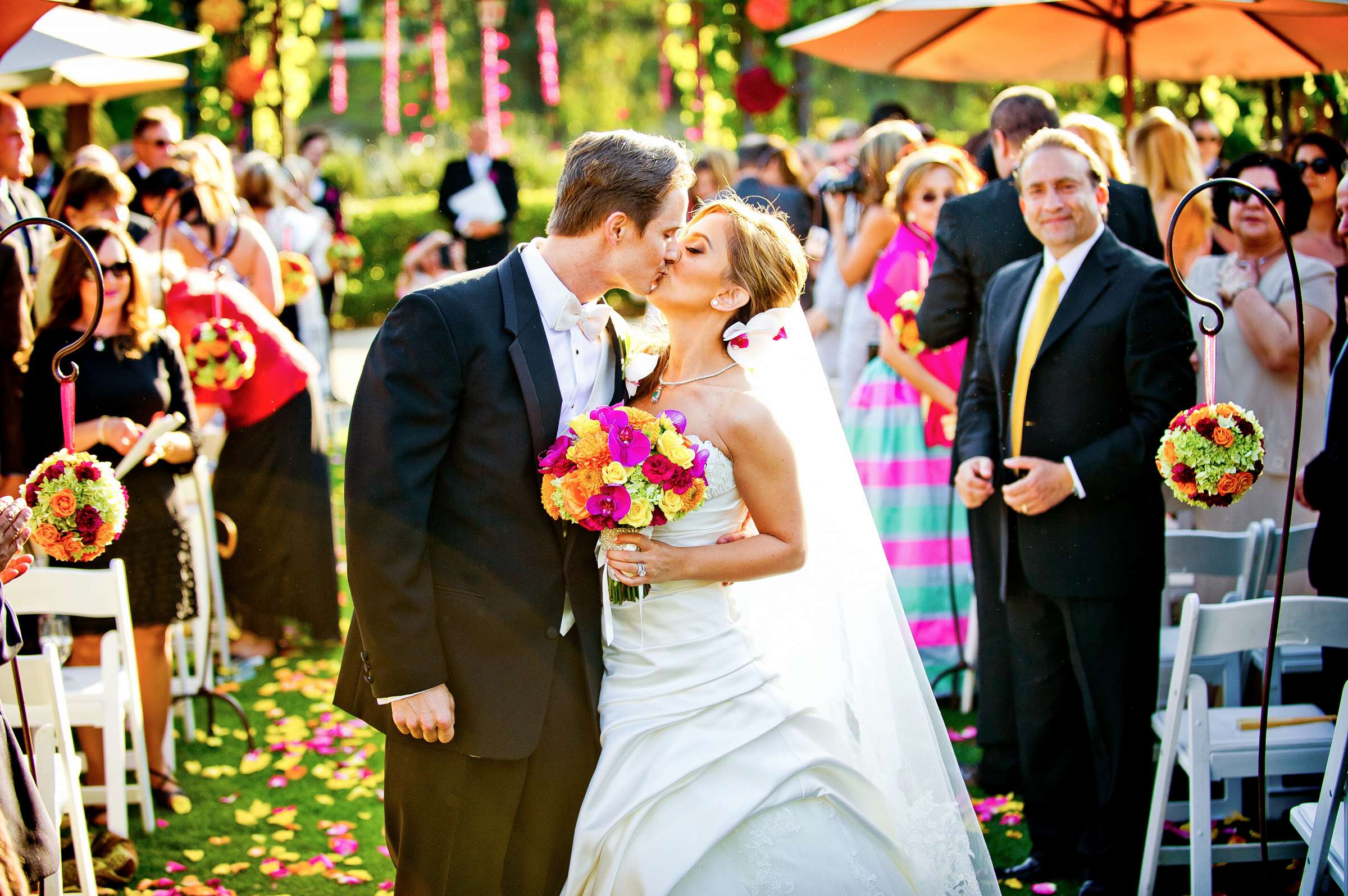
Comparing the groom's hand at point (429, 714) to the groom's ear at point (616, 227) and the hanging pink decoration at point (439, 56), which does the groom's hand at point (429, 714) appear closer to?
the groom's ear at point (616, 227)

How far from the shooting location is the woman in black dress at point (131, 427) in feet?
14.7

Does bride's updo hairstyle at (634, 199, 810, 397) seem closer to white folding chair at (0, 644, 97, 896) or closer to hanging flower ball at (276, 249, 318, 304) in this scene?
white folding chair at (0, 644, 97, 896)

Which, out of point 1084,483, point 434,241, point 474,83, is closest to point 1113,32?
point 1084,483

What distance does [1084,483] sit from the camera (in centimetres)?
383

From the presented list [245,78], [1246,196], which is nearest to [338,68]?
[245,78]

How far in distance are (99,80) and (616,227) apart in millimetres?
5541

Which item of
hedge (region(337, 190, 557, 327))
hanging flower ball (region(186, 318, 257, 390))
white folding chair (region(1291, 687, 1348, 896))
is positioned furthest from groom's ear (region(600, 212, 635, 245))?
hedge (region(337, 190, 557, 327))

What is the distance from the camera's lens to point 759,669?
3.14m

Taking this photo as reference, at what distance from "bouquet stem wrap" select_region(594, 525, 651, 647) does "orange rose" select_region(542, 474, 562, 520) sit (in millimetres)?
180

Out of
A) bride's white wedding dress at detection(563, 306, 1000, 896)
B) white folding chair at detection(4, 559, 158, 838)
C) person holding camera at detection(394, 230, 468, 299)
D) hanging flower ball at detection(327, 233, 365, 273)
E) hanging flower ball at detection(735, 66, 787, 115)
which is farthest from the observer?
hanging flower ball at detection(735, 66, 787, 115)

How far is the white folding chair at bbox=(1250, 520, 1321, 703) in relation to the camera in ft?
14.5

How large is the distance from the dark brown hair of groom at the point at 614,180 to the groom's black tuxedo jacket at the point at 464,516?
226 millimetres

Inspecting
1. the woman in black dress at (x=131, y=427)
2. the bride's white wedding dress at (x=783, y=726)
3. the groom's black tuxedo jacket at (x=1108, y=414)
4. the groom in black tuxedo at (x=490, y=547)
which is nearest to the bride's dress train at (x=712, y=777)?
the bride's white wedding dress at (x=783, y=726)

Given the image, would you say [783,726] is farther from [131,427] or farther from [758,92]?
[758,92]
